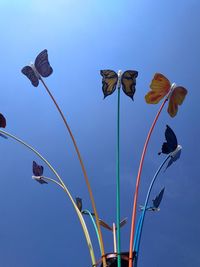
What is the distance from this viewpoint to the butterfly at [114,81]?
20.6ft

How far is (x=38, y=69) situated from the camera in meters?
6.52

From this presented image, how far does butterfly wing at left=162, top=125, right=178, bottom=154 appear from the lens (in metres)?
6.49

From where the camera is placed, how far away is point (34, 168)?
7.18 meters

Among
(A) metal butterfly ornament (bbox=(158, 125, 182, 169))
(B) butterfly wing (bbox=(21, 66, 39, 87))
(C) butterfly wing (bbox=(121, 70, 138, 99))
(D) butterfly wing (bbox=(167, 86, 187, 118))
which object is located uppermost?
(B) butterfly wing (bbox=(21, 66, 39, 87))

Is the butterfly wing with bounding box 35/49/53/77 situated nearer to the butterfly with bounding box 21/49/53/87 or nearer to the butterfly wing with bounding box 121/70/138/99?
the butterfly with bounding box 21/49/53/87

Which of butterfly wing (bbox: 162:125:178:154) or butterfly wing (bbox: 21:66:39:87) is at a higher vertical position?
butterfly wing (bbox: 21:66:39:87)

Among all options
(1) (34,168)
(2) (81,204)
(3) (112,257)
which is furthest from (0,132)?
(3) (112,257)

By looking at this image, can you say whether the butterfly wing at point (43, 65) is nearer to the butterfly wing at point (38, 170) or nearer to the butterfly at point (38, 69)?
the butterfly at point (38, 69)

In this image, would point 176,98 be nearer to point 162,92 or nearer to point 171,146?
point 162,92

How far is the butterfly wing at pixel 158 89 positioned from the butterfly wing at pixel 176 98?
15cm

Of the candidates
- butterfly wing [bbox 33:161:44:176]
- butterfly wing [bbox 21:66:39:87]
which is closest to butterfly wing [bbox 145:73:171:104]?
butterfly wing [bbox 21:66:39:87]

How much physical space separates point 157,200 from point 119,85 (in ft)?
7.09

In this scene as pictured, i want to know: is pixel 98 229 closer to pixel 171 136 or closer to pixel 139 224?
pixel 139 224

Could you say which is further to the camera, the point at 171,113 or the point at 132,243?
the point at 171,113
